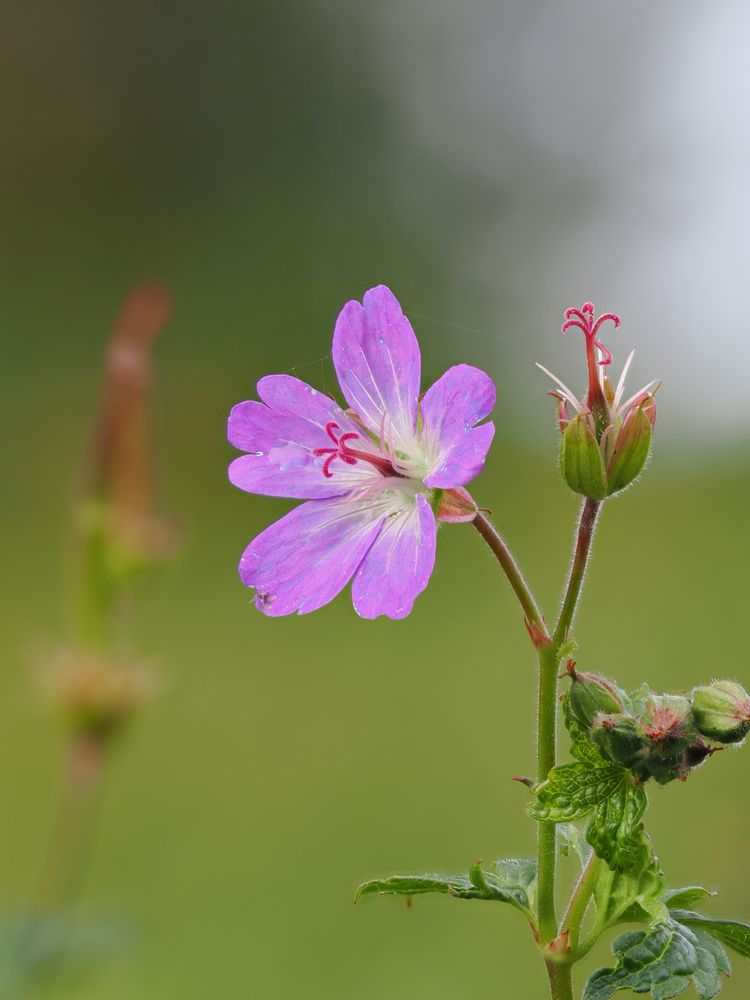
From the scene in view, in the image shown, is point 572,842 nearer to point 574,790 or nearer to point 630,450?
point 574,790

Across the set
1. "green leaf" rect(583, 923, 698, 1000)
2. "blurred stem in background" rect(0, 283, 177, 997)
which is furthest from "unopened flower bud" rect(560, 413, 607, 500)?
"blurred stem in background" rect(0, 283, 177, 997)

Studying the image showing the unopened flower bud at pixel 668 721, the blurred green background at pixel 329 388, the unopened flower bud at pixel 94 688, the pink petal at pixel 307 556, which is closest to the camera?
the unopened flower bud at pixel 668 721

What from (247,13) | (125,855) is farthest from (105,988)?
(247,13)

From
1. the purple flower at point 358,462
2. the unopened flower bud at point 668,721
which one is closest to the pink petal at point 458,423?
the purple flower at point 358,462

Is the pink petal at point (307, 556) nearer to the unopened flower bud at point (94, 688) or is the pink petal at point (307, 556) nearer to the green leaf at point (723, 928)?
the green leaf at point (723, 928)

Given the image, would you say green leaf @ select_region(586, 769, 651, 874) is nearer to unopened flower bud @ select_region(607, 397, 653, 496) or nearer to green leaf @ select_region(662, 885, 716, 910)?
green leaf @ select_region(662, 885, 716, 910)

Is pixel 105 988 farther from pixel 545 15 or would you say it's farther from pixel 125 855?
pixel 545 15
